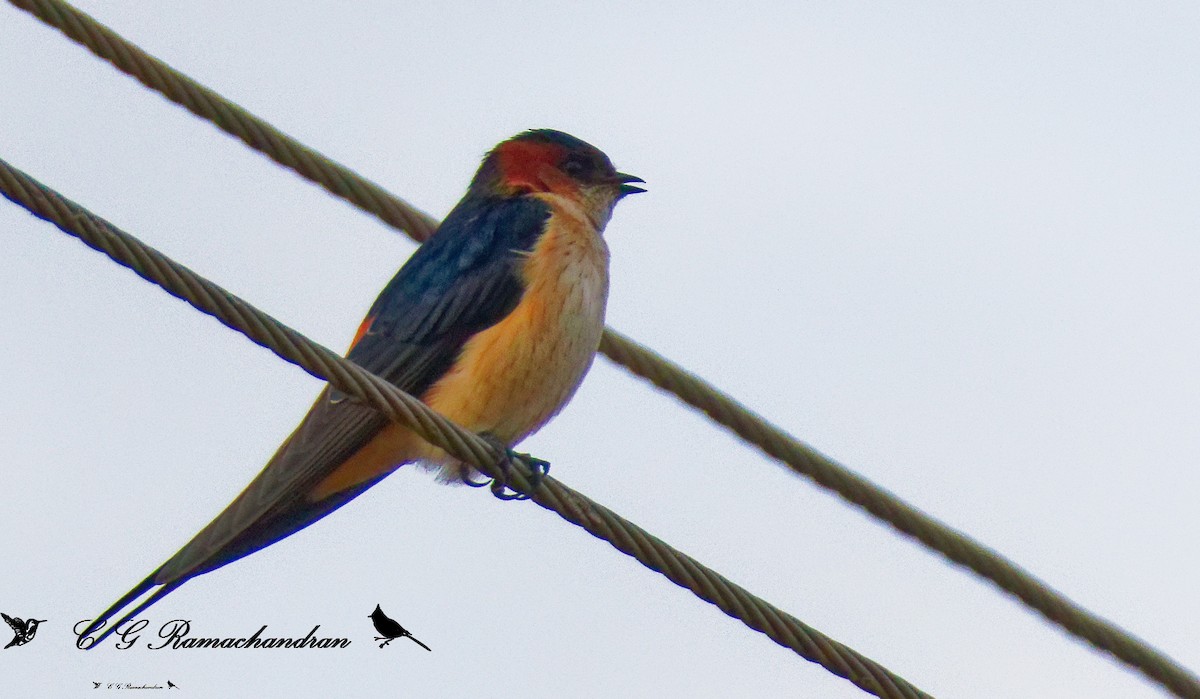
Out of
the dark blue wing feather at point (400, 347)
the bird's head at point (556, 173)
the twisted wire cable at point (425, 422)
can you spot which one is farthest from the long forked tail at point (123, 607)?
the bird's head at point (556, 173)

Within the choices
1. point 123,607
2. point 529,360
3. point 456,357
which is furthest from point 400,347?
point 123,607

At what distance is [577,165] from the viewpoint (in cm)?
668

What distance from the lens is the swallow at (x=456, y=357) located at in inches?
198

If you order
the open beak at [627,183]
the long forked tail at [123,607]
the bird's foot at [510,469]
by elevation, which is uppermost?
the open beak at [627,183]

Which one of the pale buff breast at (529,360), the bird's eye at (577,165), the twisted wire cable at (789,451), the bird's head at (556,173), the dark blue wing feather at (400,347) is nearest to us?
the twisted wire cable at (789,451)

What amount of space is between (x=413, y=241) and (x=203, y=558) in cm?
162

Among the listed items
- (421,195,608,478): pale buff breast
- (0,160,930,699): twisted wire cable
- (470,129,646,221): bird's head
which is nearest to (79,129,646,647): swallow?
(421,195,608,478): pale buff breast

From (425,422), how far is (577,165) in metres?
3.02

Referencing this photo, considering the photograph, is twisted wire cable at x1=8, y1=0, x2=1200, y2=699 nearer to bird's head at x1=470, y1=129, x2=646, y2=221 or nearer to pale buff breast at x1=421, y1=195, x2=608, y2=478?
pale buff breast at x1=421, y1=195, x2=608, y2=478

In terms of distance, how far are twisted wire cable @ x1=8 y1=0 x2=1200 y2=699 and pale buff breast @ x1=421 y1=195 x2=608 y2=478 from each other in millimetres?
569

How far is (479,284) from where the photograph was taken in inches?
219

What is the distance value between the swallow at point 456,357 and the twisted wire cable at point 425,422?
90 centimetres

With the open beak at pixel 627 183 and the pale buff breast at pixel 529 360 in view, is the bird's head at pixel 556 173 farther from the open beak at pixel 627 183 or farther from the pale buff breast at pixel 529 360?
the pale buff breast at pixel 529 360

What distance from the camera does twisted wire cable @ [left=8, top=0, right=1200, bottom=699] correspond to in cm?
423
